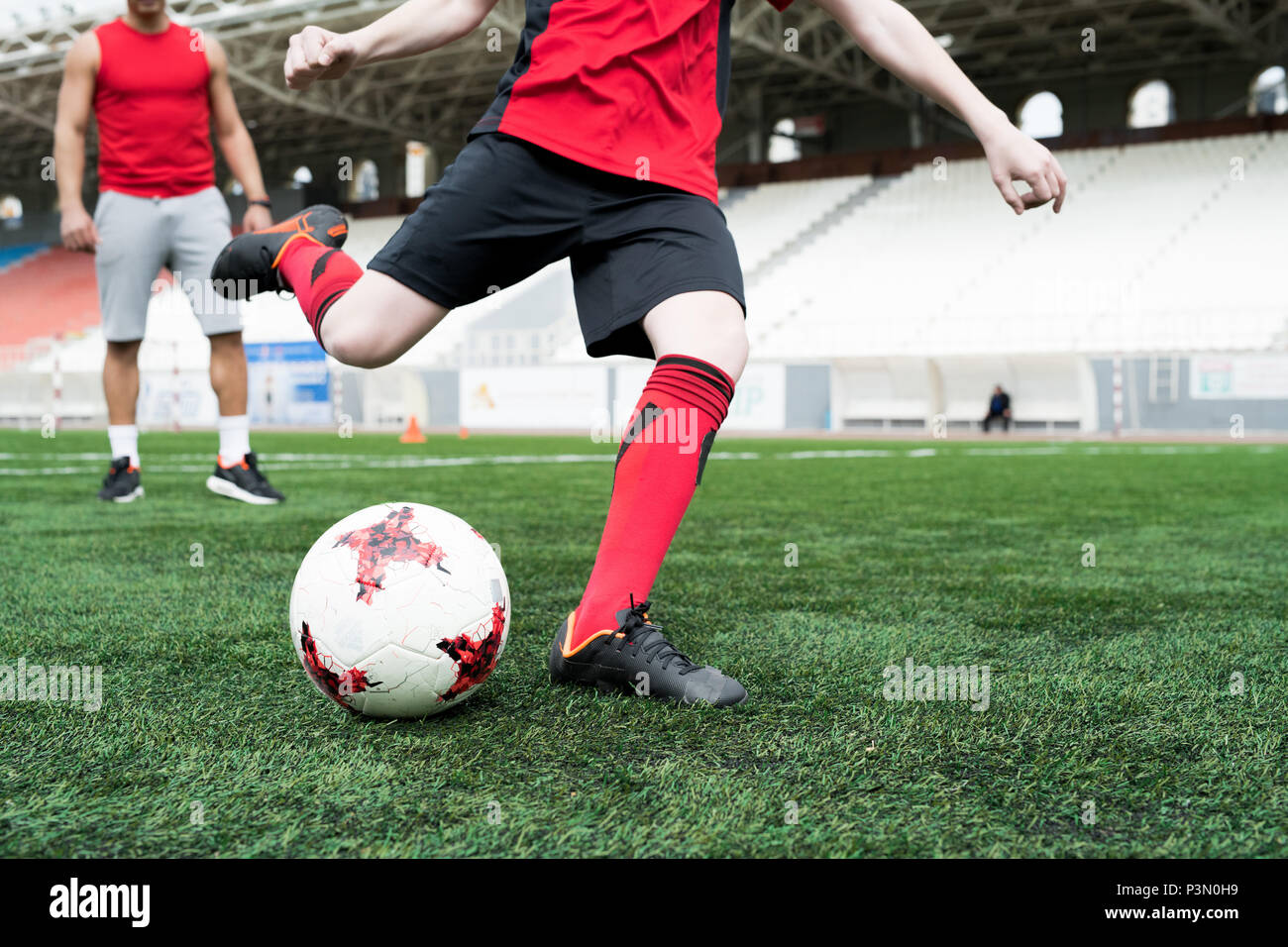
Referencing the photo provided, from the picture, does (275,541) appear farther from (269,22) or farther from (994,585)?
(269,22)

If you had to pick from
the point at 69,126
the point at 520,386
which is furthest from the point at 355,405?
the point at 69,126

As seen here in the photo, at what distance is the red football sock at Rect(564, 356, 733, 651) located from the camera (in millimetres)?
1992

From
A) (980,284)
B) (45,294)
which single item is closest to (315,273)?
(980,284)

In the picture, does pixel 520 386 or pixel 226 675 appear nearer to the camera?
pixel 226 675

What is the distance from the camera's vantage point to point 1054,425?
19.1m

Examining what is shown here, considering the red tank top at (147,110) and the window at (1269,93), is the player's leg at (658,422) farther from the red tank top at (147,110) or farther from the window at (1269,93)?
the window at (1269,93)

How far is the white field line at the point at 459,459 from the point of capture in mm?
8055

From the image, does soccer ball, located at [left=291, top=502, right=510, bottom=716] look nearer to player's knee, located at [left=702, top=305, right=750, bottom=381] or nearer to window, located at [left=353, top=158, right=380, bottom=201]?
player's knee, located at [left=702, top=305, right=750, bottom=381]

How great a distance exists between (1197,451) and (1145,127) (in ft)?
46.6

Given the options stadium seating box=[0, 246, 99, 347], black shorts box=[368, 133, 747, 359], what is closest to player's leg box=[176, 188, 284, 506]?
black shorts box=[368, 133, 747, 359]

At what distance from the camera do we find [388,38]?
7.93 ft

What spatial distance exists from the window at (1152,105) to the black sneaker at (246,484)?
24.5m

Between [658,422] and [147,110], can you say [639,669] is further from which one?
[147,110]

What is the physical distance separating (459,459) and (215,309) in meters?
5.01
